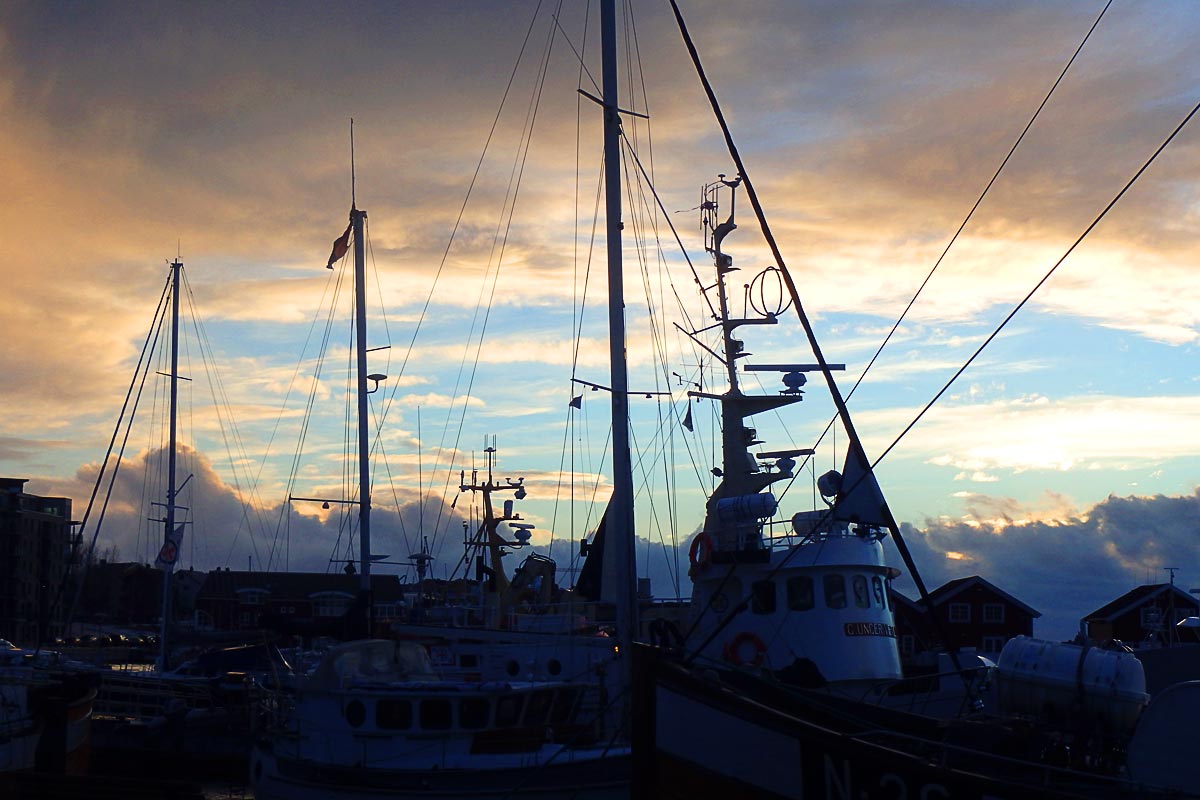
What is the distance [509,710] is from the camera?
23.2 meters

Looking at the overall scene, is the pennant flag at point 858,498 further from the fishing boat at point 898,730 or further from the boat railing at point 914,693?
the boat railing at point 914,693

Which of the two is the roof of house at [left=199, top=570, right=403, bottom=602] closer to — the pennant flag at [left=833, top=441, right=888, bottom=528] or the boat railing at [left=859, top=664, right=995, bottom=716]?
the boat railing at [left=859, top=664, right=995, bottom=716]

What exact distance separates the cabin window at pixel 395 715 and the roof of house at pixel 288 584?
82750mm

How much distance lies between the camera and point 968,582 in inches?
2474

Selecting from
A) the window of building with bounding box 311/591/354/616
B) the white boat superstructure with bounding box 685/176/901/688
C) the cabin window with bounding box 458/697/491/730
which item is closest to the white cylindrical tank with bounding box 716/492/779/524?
the white boat superstructure with bounding box 685/176/901/688

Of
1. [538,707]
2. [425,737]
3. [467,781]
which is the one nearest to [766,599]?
[538,707]

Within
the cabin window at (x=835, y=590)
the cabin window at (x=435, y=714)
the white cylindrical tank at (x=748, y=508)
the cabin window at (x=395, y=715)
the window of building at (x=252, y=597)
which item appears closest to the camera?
the cabin window at (x=435, y=714)

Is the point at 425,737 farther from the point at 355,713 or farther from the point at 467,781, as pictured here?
the point at 355,713

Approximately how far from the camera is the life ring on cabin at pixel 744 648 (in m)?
24.2

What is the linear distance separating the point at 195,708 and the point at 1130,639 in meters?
45.1

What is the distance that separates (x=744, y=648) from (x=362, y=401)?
1752 centimetres

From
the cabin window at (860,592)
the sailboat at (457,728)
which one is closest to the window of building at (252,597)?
the sailboat at (457,728)

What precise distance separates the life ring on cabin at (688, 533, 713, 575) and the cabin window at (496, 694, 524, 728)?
5137mm

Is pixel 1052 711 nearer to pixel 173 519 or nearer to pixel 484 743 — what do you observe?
pixel 484 743
